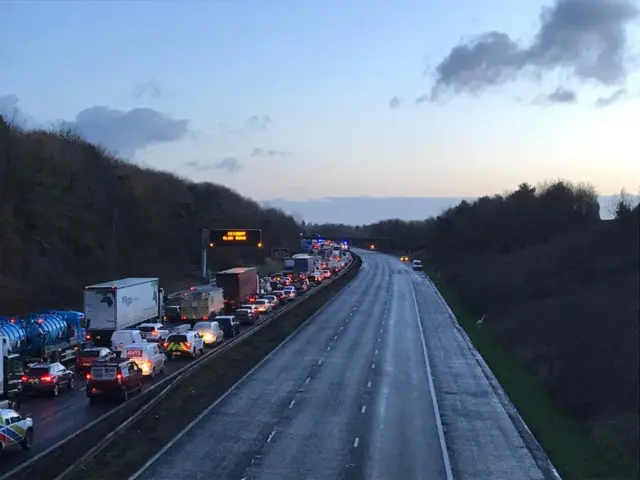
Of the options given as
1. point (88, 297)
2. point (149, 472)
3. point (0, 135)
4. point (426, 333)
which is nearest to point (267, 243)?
point (0, 135)

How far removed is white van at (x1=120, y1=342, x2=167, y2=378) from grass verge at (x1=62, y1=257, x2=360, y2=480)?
1931mm

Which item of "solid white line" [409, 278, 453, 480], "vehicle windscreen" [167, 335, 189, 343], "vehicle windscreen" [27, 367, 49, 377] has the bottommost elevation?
"solid white line" [409, 278, 453, 480]

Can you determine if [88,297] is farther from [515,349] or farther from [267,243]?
[267,243]

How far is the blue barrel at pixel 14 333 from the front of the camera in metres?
38.9

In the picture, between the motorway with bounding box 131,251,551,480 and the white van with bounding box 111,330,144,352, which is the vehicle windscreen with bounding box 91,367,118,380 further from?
the white van with bounding box 111,330,144,352

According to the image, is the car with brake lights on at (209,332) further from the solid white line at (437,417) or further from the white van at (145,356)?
the solid white line at (437,417)

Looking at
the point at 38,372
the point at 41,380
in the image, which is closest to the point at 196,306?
the point at 38,372

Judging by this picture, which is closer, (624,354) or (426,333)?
(624,354)

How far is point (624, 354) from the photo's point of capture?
27766mm

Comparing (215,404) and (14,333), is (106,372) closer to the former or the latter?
(215,404)

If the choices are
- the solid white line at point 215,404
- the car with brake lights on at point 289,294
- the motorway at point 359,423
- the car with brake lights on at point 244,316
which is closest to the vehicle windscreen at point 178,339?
the solid white line at point 215,404

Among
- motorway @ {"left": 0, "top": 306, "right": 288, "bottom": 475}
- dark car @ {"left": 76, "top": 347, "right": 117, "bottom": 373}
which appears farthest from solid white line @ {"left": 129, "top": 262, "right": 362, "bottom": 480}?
dark car @ {"left": 76, "top": 347, "right": 117, "bottom": 373}

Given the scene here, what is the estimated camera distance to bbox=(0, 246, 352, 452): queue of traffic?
102ft

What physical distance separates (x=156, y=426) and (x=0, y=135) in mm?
60659
